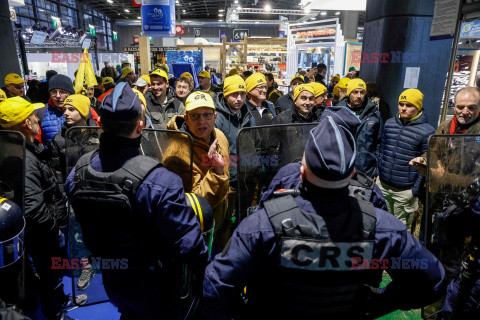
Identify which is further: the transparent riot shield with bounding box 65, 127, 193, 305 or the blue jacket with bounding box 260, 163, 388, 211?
the transparent riot shield with bounding box 65, 127, 193, 305

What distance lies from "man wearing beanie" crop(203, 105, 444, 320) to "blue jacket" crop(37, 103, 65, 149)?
9.34ft

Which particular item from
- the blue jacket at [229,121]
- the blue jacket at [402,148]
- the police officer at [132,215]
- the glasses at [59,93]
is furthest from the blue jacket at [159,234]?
the blue jacket at [402,148]

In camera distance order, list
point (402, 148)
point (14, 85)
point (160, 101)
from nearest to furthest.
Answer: point (402, 148) < point (160, 101) < point (14, 85)

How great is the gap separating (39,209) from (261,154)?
5.39ft

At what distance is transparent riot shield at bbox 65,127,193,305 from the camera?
1.94 meters

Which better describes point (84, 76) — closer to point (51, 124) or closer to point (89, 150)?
point (51, 124)

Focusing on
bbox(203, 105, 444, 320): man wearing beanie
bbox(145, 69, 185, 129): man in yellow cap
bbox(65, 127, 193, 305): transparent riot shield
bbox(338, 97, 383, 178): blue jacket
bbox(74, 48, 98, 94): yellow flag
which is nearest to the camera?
bbox(203, 105, 444, 320): man wearing beanie

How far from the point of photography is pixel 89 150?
2.11 meters

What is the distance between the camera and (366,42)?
575cm

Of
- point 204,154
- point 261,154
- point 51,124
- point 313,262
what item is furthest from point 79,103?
point 313,262

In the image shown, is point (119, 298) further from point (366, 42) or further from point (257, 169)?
point (366, 42)

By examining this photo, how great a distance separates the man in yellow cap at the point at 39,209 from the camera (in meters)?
2.16

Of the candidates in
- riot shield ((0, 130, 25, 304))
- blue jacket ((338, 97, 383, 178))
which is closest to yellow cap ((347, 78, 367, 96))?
blue jacket ((338, 97, 383, 178))

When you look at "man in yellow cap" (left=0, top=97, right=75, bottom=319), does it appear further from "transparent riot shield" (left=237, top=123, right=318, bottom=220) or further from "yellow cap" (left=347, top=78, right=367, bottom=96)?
"yellow cap" (left=347, top=78, right=367, bottom=96)
